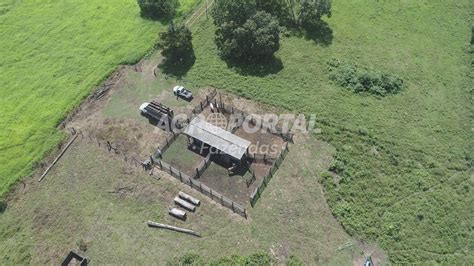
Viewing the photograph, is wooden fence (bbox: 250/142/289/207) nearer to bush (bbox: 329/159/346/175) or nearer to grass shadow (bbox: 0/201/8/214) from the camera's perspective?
bush (bbox: 329/159/346/175)

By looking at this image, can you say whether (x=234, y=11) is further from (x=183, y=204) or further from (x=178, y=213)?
(x=178, y=213)

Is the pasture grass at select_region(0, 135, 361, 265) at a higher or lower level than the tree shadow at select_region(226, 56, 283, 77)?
lower

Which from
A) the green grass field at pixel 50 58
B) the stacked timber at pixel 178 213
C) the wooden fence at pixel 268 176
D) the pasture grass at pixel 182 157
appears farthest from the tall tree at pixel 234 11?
the stacked timber at pixel 178 213

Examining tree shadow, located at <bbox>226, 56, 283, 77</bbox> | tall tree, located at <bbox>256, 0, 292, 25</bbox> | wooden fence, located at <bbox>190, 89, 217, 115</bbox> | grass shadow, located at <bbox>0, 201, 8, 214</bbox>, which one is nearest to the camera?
grass shadow, located at <bbox>0, 201, 8, 214</bbox>

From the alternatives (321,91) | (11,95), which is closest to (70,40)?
(11,95)

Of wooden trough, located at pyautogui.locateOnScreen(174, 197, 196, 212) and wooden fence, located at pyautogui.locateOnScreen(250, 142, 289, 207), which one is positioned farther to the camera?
wooden fence, located at pyautogui.locateOnScreen(250, 142, 289, 207)

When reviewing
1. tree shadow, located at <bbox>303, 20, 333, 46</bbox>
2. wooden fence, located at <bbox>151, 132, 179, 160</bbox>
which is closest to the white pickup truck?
wooden fence, located at <bbox>151, 132, 179, 160</bbox>

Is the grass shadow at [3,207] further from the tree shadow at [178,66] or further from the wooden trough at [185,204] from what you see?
the tree shadow at [178,66]
